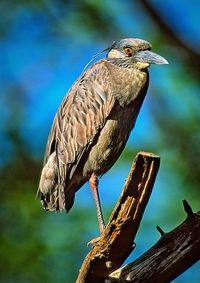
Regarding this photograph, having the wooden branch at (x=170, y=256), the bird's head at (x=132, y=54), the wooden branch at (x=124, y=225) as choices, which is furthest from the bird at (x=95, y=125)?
the wooden branch at (x=170, y=256)

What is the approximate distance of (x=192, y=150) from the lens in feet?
22.6

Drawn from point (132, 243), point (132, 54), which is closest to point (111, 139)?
point (132, 54)

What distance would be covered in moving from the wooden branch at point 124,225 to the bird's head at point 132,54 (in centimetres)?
136

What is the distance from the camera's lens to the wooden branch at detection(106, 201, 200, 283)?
4.39 meters

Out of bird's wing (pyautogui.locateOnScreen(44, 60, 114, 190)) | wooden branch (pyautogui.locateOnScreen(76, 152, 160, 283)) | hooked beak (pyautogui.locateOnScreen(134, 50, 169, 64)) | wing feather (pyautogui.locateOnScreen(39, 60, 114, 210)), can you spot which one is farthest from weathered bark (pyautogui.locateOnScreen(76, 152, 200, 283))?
hooked beak (pyautogui.locateOnScreen(134, 50, 169, 64))

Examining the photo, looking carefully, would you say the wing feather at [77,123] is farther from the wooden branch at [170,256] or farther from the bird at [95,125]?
the wooden branch at [170,256]

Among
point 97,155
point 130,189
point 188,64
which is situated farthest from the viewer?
point 188,64

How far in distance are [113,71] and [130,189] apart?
1.47 m

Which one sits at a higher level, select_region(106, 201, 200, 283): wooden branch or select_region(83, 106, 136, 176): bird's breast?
select_region(83, 106, 136, 176): bird's breast

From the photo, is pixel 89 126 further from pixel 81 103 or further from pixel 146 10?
pixel 146 10

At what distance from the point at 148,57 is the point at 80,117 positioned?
554 millimetres

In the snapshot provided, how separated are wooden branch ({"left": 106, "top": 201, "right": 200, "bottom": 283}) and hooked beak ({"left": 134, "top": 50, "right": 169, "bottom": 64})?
1.34 m

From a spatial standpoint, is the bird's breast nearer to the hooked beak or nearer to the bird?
the bird

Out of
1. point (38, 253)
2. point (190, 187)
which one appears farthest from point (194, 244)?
point (38, 253)
